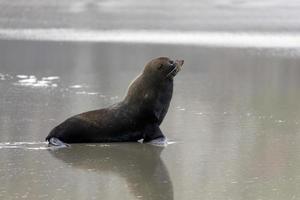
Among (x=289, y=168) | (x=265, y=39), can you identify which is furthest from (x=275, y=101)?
(x=265, y=39)

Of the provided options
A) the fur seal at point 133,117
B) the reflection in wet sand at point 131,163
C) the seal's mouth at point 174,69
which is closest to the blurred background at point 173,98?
the reflection in wet sand at point 131,163

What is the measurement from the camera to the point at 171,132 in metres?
7.36

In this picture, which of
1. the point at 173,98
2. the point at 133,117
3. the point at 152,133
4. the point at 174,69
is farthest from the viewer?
the point at 173,98

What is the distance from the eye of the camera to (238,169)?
229 inches

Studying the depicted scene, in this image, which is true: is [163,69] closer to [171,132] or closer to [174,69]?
[174,69]

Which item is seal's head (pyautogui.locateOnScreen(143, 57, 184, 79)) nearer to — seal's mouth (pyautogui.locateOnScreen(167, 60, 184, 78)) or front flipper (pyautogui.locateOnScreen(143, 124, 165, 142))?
seal's mouth (pyautogui.locateOnScreen(167, 60, 184, 78))

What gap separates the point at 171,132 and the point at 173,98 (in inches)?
80.9

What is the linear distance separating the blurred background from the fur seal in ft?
0.61

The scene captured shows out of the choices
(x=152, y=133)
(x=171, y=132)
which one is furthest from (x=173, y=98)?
(x=152, y=133)

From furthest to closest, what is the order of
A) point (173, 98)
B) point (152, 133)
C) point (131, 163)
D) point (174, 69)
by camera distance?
1. point (173, 98)
2. point (174, 69)
3. point (152, 133)
4. point (131, 163)

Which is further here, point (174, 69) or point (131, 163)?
point (174, 69)

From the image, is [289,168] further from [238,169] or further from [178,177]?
[178,177]

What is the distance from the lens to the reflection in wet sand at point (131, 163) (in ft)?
17.2

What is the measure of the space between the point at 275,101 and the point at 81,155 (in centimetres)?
341
